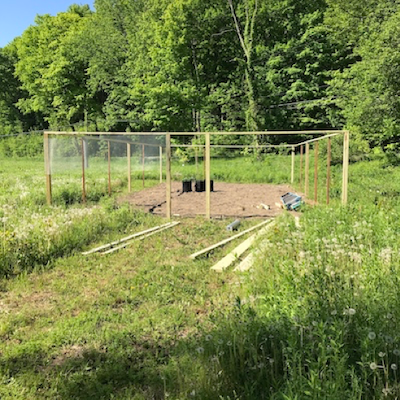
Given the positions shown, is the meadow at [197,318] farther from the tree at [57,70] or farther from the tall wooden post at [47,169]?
the tree at [57,70]

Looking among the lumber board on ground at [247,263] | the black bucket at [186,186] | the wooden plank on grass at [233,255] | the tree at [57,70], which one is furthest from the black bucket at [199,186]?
the tree at [57,70]

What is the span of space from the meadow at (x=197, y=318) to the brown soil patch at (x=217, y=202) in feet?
10.8

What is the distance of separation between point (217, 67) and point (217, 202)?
72.6ft

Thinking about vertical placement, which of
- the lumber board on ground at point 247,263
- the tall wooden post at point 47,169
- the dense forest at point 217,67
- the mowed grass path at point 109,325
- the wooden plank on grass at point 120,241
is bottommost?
the mowed grass path at point 109,325

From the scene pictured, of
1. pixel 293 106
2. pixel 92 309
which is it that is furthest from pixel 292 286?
pixel 293 106

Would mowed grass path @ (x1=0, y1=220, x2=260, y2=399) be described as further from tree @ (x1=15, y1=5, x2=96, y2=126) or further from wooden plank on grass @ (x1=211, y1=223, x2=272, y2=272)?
tree @ (x1=15, y1=5, x2=96, y2=126)

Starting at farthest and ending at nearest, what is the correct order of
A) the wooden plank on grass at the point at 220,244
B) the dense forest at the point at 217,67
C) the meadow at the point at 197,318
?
the dense forest at the point at 217,67 < the wooden plank on grass at the point at 220,244 < the meadow at the point at 197,318

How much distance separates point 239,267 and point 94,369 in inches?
96.2

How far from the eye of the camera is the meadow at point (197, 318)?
84.4 inches

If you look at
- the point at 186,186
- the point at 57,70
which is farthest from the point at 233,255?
the point at 57,70

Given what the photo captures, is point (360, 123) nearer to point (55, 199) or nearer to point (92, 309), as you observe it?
point (55, 199)

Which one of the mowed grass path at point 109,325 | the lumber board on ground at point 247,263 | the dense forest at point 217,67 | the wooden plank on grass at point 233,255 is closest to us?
the mowed grass path at point 109,325

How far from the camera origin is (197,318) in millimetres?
3492

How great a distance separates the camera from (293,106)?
93.0 ft
